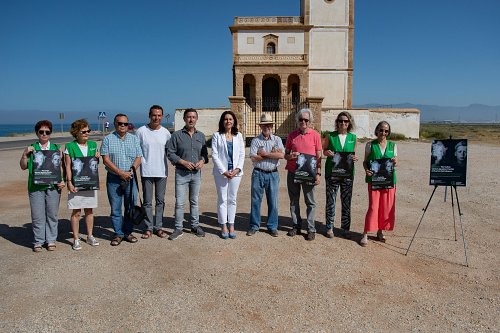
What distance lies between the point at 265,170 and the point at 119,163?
7.28ft

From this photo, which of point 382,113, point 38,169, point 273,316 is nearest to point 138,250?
point 38,169

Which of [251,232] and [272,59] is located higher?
[272,59]

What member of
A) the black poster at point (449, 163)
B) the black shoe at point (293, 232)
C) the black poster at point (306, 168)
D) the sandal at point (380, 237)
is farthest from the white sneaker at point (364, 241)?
the black poster at point (449, 163)

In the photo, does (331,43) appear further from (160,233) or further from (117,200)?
(117,200)

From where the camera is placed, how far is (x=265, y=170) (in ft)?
19.3

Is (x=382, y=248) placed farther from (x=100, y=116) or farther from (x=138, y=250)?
(x=100, y=116)

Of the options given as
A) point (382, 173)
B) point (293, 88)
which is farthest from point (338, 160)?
point (293, 88)

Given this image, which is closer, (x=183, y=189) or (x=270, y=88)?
(x=183, y=189)

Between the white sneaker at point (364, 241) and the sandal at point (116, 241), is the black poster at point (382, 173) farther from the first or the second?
the sandal at point (116, 241)

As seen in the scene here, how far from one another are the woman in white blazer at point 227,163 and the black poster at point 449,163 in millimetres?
2849

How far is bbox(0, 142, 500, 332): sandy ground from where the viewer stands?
3.45 meters

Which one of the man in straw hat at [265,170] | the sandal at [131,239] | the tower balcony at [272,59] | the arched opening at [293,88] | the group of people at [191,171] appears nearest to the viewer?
the group of people at [191,171]

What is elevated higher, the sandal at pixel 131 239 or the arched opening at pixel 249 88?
the arched opening at pixel 249 88

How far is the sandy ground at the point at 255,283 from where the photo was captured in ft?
11.3
